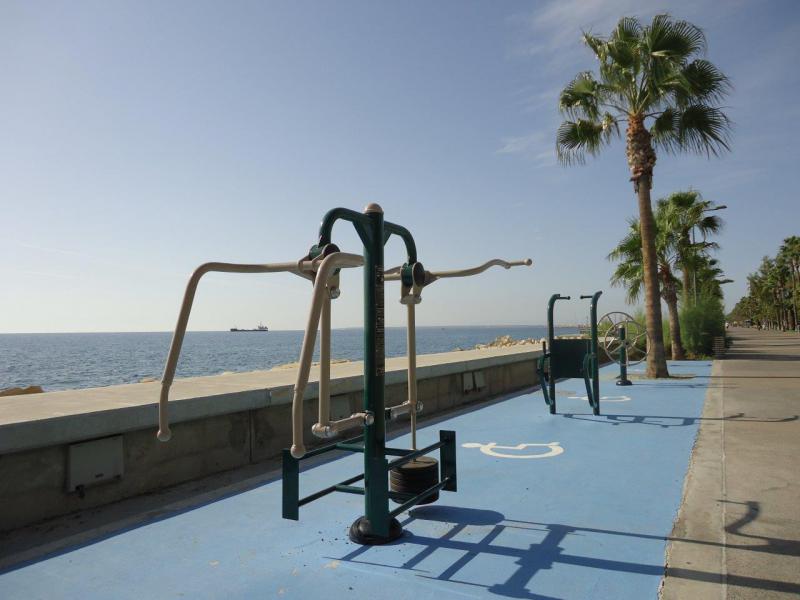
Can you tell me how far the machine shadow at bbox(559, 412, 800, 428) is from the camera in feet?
25.2

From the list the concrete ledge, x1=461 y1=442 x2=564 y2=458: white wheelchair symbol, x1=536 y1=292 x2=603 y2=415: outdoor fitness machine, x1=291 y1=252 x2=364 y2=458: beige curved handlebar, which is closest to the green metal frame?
x1=291 y1=252 x2=364 y2=458: beige curved handlebar

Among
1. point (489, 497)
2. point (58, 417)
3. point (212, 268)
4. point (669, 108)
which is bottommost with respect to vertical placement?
point (489, 497)

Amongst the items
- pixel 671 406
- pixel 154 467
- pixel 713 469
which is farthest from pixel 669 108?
pixel 154 467

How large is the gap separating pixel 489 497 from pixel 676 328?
19.3 m

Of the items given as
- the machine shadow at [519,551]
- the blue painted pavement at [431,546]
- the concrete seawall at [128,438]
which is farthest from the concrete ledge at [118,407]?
the machine shadow at [519,551]

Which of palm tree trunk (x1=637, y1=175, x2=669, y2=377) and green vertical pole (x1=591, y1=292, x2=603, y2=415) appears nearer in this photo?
green vertical pole (x1=591, y1=292, x2=603, y2=415)

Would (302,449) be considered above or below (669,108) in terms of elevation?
below

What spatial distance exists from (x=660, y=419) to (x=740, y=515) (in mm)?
4411

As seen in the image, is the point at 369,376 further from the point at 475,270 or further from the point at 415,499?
the point at 475,270

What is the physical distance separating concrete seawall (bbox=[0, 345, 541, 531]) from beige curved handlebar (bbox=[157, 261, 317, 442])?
173 cm

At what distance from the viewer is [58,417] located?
402 centimetres

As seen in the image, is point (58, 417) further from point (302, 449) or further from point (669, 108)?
point (669, 108)

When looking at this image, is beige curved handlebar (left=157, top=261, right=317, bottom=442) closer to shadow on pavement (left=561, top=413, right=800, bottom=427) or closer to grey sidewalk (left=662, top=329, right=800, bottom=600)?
grey sidewalk (left=662, top=329, right=800, bottom=600)

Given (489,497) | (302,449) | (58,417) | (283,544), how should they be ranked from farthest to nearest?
1. (489,497)
2. (58,417)
3. (283,544)
4. (302,449)
